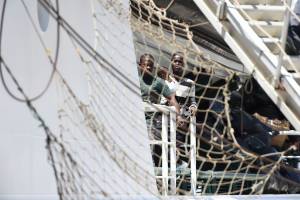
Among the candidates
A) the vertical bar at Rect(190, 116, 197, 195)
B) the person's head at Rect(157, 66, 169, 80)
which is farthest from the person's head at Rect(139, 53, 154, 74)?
the vertical bar at Rect(190, 116, 197, 195)

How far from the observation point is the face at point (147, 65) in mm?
4078

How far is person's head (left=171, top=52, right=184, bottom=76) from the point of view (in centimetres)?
418

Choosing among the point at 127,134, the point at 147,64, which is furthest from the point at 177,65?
the point at 127,134

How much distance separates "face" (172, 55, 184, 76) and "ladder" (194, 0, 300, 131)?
2.07 feet

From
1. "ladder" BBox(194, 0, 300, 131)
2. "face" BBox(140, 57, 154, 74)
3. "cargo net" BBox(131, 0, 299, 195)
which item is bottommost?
"cargo net" BBox(131, 0, 299, 195)

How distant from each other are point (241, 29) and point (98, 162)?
101cm

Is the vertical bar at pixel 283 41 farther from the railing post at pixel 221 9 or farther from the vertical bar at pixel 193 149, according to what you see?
the vertical bar at pixel 193 149

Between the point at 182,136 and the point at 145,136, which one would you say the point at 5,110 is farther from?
the point at 182,136

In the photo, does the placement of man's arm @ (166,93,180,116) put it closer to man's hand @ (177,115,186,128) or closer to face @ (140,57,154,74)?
man's hand @ (177,115,186,128)

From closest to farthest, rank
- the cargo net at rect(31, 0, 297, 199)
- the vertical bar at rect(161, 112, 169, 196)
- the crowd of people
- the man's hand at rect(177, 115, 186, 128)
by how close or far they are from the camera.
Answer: the cargo net at rect(31, 0, 297, 199) < the vertical bar at rect(161, 112, 169, 196) < the man's hand at rect(177, 115, 186, 128) < the crowd of people

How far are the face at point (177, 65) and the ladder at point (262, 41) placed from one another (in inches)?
24.9

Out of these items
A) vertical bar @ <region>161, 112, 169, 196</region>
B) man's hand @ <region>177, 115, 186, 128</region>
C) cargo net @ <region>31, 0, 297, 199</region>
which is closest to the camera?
cargo net @ <region>31, 0, 297, 199</region>

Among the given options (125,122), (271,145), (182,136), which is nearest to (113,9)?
(125,122)

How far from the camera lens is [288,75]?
317cm
